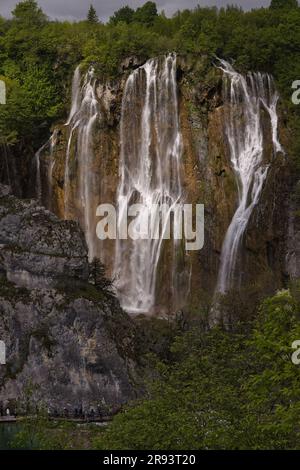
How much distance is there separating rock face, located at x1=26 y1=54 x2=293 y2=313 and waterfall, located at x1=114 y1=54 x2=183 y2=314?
52 cm

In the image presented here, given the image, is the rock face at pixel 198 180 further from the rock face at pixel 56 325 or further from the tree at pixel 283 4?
the tree at pixel 283 4

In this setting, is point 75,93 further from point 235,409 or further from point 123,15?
point 235,409

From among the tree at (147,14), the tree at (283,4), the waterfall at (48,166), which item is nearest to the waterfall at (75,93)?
the waterfall at (48,166)

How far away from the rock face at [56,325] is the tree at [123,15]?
33168 millimetres

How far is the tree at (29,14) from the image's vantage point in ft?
230

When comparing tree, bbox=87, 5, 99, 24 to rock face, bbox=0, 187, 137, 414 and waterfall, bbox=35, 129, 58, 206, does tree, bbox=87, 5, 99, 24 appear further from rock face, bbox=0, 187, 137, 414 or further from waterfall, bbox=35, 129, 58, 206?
rock face, bbox=0, 187, 137, 414

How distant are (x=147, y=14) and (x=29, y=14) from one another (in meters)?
9.93

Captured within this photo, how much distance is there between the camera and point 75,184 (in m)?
60.0

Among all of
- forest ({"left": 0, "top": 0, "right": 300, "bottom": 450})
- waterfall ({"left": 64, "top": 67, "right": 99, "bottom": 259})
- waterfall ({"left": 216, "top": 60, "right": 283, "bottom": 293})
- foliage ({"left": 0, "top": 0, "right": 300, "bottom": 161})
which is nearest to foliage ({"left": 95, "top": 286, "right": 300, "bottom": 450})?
forest ({"left": 0, "top": 0, "right": 300, "bottom": 450})

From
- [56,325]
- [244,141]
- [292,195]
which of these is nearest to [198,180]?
[244,141]

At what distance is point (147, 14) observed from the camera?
7506 cm

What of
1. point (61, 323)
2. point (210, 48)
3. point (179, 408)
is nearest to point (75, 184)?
point (210, 48)

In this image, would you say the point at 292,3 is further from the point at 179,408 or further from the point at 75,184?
the point at 179,408
